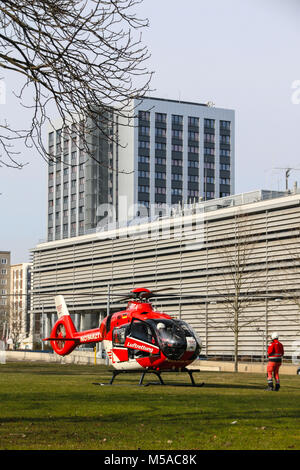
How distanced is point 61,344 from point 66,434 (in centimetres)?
2051

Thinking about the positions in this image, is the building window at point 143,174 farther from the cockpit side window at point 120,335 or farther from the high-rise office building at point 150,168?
the cockpit side window at point 120,335

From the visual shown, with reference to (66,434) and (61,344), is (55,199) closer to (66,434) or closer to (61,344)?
(61,344)

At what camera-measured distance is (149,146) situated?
14600 centimetres

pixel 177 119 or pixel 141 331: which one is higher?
pixel 177 119

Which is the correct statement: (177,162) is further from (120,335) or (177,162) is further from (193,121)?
(120,335)

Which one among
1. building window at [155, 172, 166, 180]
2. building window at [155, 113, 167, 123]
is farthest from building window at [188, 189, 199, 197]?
building window at [155, 113, 167, 123]

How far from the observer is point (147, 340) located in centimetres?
2584

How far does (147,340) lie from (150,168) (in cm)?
12141

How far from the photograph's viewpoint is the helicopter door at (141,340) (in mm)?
25688

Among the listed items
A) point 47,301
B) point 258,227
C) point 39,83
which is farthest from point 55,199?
point 39,83

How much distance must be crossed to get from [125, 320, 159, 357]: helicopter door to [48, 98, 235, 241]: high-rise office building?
11300 cm

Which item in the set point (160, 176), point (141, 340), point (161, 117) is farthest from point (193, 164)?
point (141, 340)
